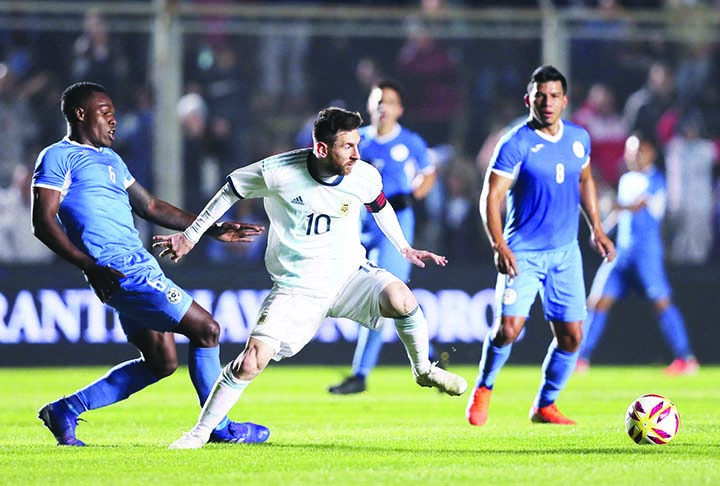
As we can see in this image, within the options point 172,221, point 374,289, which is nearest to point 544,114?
point 374,289

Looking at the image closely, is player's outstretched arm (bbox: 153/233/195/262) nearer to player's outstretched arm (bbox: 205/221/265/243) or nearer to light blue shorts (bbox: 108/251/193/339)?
light blue shorts (bbox: 108/251/193/339)

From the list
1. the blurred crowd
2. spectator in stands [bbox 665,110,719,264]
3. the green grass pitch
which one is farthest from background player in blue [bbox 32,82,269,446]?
spectator in stands [bbox 665,110,719,264]

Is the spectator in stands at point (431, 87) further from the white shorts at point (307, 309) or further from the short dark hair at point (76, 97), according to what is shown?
the short dark hair at point (76, 97)

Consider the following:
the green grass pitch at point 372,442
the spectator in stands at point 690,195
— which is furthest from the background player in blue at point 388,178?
the spectator in stands at point 690,195

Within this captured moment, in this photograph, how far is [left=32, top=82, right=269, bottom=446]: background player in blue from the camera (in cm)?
802

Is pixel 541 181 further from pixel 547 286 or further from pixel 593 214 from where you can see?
pixel 547 286

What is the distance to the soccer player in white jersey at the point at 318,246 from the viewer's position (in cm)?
820

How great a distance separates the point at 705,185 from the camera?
640 inches

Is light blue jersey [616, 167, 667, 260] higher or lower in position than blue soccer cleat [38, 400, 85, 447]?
higher

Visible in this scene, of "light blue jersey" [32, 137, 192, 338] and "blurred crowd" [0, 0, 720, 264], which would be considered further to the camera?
"blurred crowd" [0, 0, 720, 264]

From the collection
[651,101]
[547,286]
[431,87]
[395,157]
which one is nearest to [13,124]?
[431,87]

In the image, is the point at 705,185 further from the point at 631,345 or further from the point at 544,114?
the point at 544,114

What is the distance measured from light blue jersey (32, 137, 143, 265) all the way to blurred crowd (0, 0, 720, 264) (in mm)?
7454

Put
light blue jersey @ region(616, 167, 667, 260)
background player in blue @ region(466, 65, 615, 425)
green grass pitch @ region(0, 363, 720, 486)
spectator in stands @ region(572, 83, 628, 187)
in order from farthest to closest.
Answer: spectator in stands @ region(572, 83, 628, 187)
light blue jersey @ region(616, 167, 667, 260)
background player in blue @ region(466, 65, 615, 425)
green grass pitch @ region(0, 363, 720, 486)
